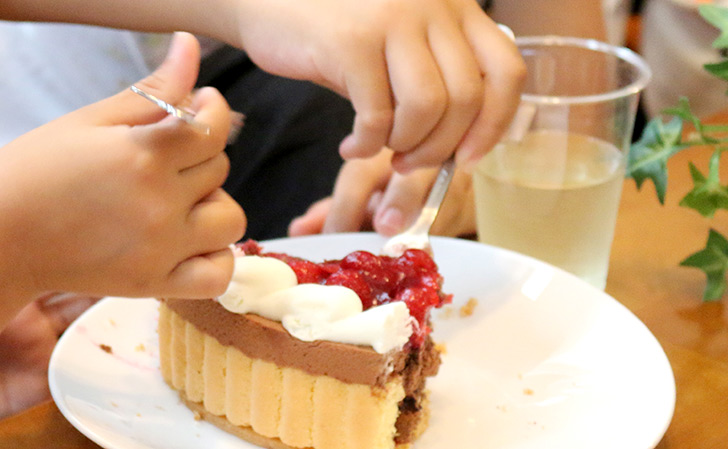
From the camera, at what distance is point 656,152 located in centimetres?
97

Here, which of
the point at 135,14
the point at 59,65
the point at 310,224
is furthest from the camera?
the point at 59,65

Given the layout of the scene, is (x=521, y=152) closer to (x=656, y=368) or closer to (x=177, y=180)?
(x=656, y=368)

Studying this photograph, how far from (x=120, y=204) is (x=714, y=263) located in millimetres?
755

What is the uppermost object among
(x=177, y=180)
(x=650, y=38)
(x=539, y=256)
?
(x=177, y=180)

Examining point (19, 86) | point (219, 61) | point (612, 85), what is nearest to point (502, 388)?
point (612, 85)

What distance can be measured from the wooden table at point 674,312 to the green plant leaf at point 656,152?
13cm

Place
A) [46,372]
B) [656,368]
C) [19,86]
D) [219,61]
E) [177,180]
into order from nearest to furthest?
[177,180] → [656,368] → [46,372] → [19,86] → [219,61]

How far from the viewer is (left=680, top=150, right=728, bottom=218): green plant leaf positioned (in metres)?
0.91

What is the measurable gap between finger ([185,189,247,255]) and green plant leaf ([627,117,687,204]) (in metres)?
0.59

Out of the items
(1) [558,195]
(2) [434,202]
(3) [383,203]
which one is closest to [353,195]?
(3) [383,203]

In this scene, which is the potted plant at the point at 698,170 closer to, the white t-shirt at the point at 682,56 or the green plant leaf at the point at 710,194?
the green plant leaf at the point at 710,194

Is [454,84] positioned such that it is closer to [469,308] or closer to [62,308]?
[469,308]

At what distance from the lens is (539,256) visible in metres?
1.00

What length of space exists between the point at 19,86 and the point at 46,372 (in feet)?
2.28
